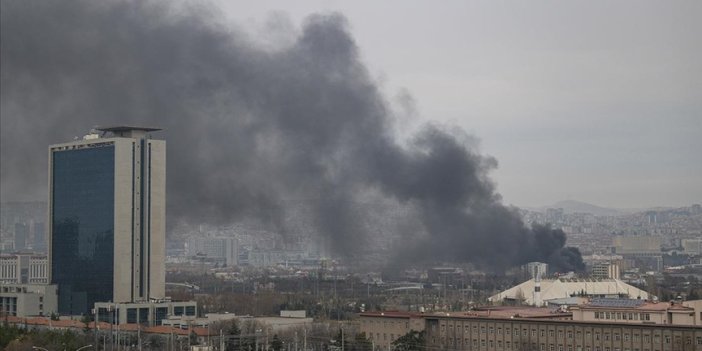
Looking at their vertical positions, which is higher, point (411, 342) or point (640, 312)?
point (640, 312)

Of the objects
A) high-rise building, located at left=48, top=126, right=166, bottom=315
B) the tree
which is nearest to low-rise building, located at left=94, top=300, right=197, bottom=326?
high-rise building, located at left=48, top=126, right=166, bottom=315

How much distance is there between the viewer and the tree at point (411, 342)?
130 ft

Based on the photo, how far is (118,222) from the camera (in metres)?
56.7

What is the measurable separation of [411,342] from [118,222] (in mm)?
20880

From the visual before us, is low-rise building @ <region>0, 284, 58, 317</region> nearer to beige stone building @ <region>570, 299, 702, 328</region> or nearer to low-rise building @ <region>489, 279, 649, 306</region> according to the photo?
low-rise building @ <region>489, 279, 649, 306</region>

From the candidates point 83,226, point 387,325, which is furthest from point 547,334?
point 83,226

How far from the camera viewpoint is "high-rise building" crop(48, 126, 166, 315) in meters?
56.6

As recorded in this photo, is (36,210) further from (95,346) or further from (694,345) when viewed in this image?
(694,345)

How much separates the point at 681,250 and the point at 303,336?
107211mm

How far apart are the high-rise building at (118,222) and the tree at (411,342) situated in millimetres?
19235

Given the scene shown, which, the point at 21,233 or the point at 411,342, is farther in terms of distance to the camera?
the point at 21,233

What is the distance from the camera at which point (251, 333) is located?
47344 mm

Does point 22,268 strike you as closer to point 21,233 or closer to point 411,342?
point 21,233

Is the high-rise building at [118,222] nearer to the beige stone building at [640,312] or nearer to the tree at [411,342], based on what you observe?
the tree at [411,342]
